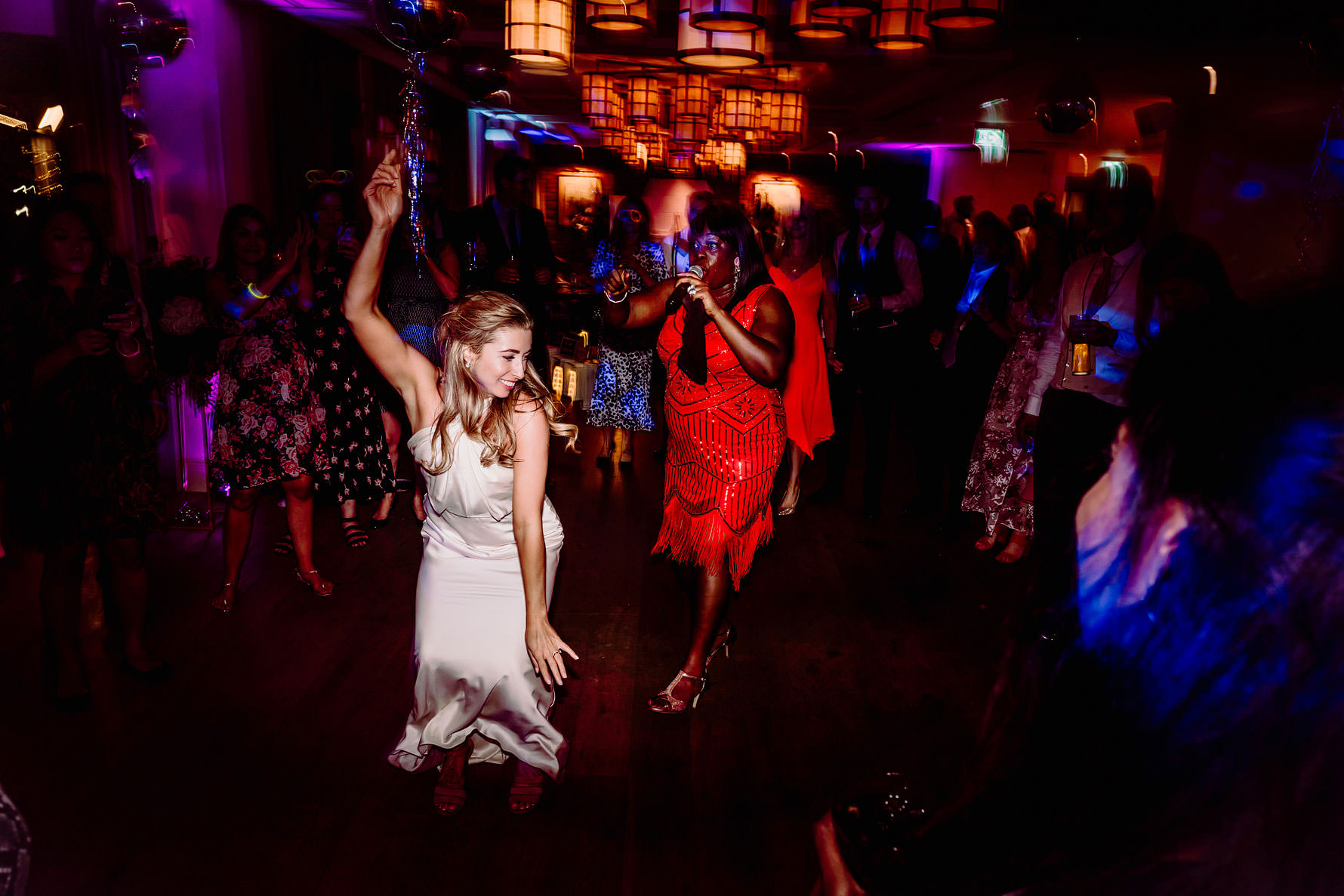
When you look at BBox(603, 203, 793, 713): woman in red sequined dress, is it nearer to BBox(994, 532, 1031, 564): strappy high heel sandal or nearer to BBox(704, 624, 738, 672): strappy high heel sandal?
BBox(704, 624, 738, 672): strappy high heel sandal

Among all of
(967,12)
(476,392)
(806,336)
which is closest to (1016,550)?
(806,336)

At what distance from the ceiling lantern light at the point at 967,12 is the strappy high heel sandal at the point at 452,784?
2.70 meters

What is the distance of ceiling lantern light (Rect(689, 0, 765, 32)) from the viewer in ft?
10.3

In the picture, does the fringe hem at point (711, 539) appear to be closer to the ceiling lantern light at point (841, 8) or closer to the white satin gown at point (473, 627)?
the white satin gown at point (473, 627)

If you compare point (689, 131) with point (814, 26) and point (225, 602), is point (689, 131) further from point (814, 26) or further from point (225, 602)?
point (225, 602)

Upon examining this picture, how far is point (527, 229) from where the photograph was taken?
216 inches

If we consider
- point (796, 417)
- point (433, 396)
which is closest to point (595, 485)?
point (796, 417)

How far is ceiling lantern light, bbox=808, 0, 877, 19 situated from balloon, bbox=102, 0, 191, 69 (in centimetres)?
335

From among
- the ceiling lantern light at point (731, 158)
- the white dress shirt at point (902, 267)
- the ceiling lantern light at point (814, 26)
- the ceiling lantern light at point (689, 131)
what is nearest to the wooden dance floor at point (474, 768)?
the white dress shirt at point (902, 267)

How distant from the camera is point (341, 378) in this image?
4156 mm

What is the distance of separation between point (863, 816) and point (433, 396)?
167cm

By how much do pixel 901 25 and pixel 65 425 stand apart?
3.15 meters

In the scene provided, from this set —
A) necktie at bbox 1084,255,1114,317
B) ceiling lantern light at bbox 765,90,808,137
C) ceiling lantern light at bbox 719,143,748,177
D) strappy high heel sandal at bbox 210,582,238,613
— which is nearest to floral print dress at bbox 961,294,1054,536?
necktie at bbox 1084,255,1114,317

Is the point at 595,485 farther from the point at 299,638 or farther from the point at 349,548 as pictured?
the point at 299,638
